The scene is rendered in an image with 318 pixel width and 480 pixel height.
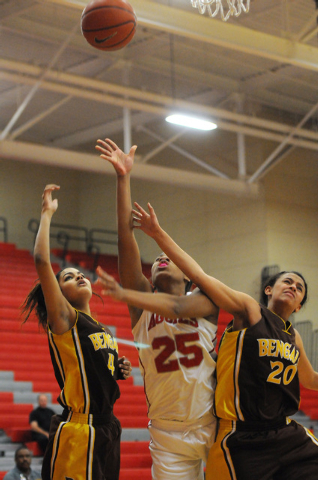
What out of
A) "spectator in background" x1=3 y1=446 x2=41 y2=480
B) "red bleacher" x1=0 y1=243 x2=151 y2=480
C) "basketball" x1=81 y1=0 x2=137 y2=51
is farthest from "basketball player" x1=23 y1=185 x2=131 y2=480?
"spectator in background" x1=3 y1=446 x2=41 y2=480

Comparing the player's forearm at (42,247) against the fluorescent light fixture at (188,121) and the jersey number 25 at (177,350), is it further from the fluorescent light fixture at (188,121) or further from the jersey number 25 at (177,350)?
the fluorescent light fixture at (188,121)

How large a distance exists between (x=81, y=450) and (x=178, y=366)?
765mm

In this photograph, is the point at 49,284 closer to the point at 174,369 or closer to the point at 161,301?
the point at 161,301

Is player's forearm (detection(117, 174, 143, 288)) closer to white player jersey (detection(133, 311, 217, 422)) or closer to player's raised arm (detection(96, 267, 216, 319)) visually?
white player jersey (detection(133, 311, 217, 422))

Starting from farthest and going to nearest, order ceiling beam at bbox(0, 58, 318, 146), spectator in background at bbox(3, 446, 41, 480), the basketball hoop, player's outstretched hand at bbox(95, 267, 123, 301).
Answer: ceiling beam at bbox(0, 58, 318, 146) < spectator in background at bbox(3, 446, 41, 480) < the basketball hoop < player's outstretched hand at bbox(95, 267, 123, 301)

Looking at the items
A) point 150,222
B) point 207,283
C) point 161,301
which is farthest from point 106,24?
point 161,301

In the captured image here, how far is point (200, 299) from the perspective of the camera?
12.6ft

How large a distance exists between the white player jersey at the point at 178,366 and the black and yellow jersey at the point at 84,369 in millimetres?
251

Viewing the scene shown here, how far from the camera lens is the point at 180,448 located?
3.82 m

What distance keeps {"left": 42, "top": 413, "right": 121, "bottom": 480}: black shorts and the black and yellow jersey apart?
3.4 inches

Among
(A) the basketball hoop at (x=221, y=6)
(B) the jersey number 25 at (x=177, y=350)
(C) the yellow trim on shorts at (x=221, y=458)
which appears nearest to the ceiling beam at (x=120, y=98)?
(A) the basketball hoop at (x=221, y=6)

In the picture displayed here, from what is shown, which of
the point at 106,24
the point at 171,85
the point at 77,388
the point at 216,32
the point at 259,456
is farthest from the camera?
the point at 171,85

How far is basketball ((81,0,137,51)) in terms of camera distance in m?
5.53

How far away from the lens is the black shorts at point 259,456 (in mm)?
3703
